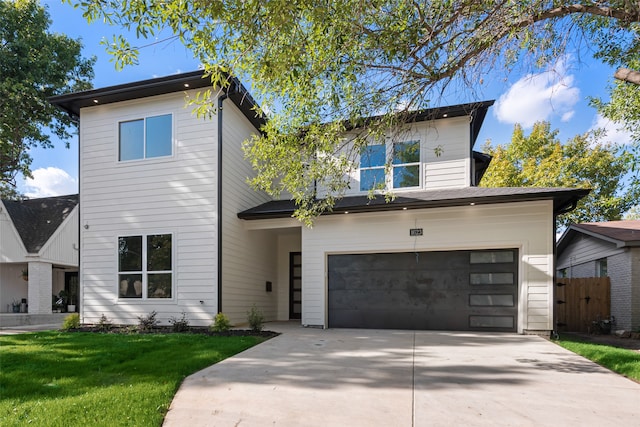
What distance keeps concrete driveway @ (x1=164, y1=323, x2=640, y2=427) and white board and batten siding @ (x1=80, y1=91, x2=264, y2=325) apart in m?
3.78

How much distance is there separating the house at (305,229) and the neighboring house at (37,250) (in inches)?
255

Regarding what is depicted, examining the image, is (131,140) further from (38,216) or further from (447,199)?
(38,216)

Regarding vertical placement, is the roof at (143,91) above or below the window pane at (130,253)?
above

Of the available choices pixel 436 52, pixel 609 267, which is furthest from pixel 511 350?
pixel 609 267

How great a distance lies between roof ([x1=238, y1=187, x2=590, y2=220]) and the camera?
25.7 ft

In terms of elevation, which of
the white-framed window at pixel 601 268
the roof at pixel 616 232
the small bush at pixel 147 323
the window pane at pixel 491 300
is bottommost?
the small bush at pixel 147 323

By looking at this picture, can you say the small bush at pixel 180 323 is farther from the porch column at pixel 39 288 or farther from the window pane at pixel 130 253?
the porch column at pixel 39 288

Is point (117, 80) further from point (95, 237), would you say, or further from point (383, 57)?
point (383, 57)

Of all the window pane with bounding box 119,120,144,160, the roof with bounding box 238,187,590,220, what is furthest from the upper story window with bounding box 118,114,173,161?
the roof with bounding box 238,187,590,220

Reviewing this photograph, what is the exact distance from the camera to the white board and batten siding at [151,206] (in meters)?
9.08

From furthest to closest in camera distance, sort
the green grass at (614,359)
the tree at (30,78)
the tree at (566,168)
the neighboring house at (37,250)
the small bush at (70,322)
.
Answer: the tree at (566,168), the neighboring house at (37,250), the tree at (30,78), the small bush at (70,322), the green grass at (614,359)

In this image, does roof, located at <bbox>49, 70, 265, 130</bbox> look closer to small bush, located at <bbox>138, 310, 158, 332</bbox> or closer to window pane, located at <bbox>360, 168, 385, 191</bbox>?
window pane, located at <bbox>360, 168, 385, 191</bbox>

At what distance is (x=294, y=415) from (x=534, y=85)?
5713 mm

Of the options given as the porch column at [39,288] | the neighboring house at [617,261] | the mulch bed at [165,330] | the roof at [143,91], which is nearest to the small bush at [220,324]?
the mulch bed at [165,330]
